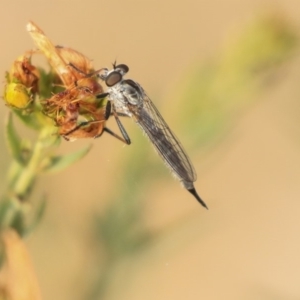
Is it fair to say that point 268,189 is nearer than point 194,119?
No

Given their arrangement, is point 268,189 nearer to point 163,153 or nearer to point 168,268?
point 168,268

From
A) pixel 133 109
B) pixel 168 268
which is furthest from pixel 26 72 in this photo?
pixel 168 268

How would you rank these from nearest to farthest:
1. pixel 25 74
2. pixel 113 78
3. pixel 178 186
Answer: pixel 25 74 < pixel 113 78 < pixel 178 186

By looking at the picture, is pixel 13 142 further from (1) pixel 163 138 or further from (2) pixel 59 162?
(1) pixel 163 138

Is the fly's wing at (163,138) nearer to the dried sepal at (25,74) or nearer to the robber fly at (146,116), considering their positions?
the robber fly at (146,116)

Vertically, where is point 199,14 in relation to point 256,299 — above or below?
above

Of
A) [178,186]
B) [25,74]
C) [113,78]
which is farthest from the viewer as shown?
[178,186]

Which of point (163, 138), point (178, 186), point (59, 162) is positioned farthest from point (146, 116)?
point (178, 186)
